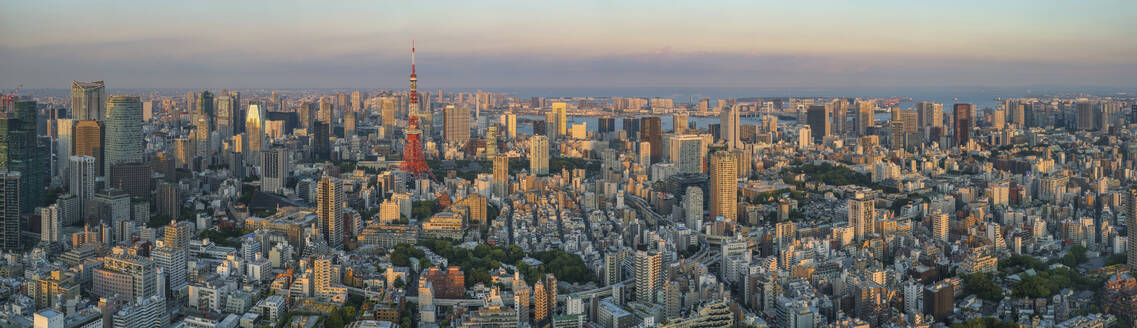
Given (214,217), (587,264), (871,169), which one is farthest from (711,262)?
(871,169)

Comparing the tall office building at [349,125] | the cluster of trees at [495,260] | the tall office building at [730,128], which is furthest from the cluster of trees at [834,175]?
the tall office building at [349,125]

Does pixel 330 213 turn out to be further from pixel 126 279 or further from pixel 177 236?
pixel 126 279

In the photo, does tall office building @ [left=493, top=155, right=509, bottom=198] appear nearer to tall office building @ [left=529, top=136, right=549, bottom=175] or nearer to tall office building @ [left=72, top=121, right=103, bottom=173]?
tall office building @ [left=529, top=136, right=549, bottom=175]

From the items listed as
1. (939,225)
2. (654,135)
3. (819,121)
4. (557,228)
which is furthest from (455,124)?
(939,225)

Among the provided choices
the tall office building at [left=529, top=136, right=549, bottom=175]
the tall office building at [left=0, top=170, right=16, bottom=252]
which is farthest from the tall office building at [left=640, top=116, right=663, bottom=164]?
the tall office building at [left=0, top=170, right=16, bottom=252]

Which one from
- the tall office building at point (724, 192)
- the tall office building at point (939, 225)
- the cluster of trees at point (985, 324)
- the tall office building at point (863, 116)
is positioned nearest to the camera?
the cluster of trees at point (985, 324)

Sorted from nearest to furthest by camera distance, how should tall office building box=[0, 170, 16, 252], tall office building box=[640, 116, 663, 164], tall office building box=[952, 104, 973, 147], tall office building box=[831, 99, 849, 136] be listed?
1. tall office building box=[0, 170, 16, 252]
2. tall office building box=[640, 116, 663, 164]
3. tall office building box=[952, 104, 973, 147]
4. tall office building box=[831, 99, 849, 136]

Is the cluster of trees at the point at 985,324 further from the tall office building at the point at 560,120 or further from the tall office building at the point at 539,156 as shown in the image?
the tall office building at the point at 560,120
